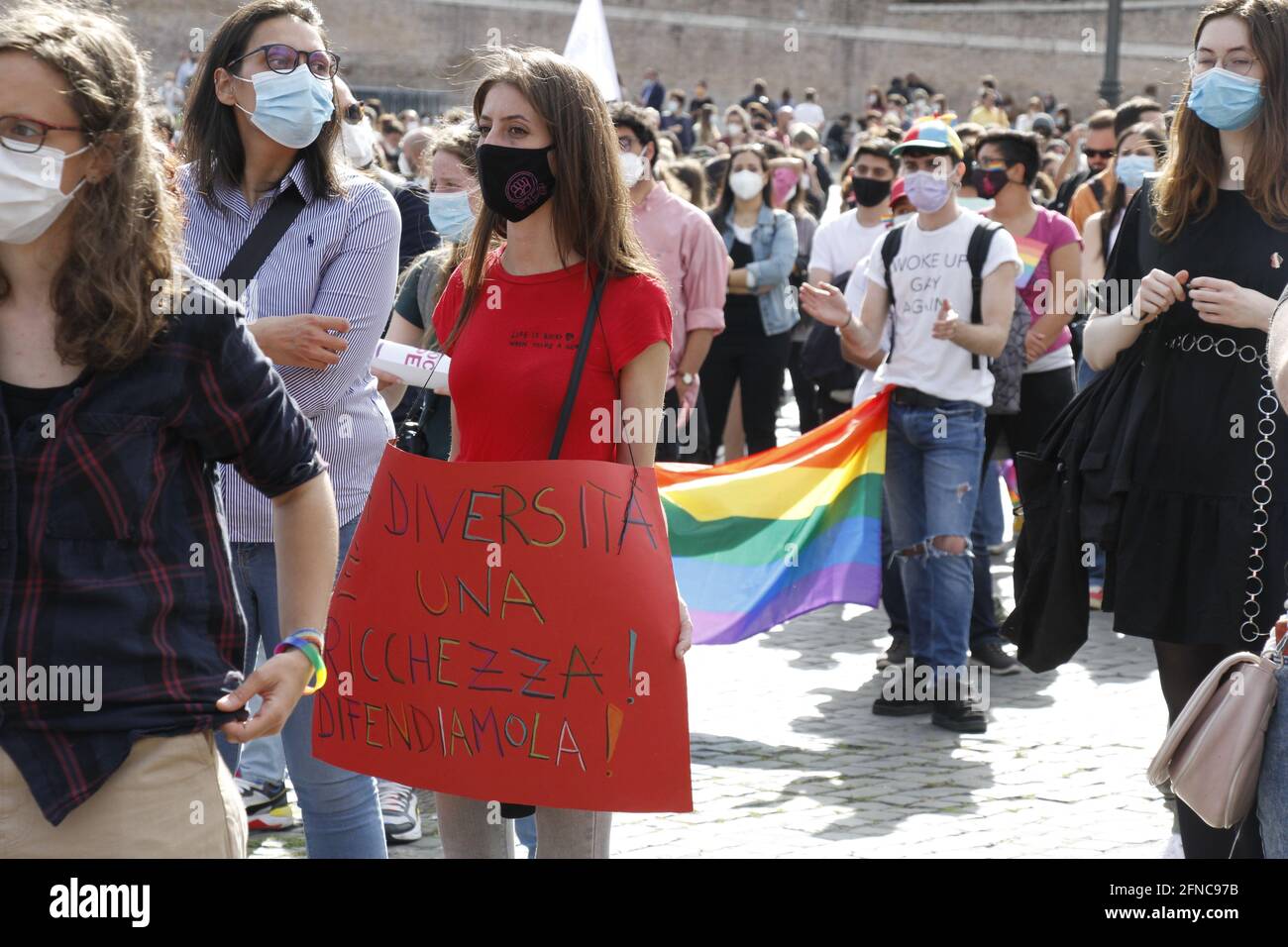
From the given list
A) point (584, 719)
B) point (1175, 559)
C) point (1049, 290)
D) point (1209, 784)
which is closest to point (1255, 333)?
point (1175, 559)

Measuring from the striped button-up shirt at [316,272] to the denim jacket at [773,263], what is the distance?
583 centimetres

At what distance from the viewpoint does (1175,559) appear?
439 centimetres

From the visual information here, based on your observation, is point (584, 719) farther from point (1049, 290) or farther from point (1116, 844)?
point (1049, 290)

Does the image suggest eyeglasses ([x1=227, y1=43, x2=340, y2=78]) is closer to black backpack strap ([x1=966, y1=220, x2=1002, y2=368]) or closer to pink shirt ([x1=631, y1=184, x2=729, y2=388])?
black backpack strap ([x1=966, y1=220, x2=1002, y2=368])

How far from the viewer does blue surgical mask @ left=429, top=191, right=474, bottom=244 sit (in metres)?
5.81

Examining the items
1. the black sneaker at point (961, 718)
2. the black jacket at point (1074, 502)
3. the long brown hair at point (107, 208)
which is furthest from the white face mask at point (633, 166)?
the long brown hair at point (107, 208)

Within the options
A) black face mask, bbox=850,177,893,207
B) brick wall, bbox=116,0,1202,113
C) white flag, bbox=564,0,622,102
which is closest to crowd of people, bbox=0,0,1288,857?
black face mask, bbox=850,177,893,207

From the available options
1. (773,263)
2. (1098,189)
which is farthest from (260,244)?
(1098,189)

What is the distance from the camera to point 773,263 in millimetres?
10102

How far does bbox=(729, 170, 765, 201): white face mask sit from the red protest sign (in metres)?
7.06

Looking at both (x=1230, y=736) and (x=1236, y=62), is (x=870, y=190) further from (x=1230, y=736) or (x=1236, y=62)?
(x=1230, y=736)

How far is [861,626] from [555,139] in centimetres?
520

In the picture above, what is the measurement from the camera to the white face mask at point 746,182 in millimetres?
10367

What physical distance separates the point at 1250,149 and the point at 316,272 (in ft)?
7.00
